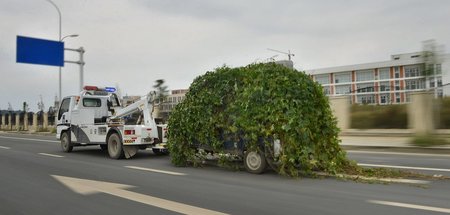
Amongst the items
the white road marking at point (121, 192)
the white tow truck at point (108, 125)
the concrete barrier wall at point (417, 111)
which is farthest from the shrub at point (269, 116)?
the concrete barrier wall at point (417, 111)

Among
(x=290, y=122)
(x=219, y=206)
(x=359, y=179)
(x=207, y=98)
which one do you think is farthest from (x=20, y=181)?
(x=359, y=179)

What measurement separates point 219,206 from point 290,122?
281 centimetres

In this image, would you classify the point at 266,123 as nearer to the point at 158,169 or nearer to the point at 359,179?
the point at 359,179

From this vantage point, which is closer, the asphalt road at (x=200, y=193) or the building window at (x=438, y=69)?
the asphalt road at (x=200, y=193)

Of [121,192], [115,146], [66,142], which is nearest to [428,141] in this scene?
[115,146]

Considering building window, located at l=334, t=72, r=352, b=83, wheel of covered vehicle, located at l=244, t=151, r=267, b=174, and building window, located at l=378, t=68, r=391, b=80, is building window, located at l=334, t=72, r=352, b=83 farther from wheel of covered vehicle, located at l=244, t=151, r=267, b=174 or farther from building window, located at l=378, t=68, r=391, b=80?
wheel of covered vehicle, located at l=244, t=151, r=267, b=174

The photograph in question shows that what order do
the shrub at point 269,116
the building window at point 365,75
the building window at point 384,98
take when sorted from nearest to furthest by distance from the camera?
Answer: the shrub at point 269,116, the building window at point 384,98, the building window at point 365,75

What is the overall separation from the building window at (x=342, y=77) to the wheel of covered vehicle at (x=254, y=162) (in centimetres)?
9360

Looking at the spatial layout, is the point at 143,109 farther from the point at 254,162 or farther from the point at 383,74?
the point at 383,74

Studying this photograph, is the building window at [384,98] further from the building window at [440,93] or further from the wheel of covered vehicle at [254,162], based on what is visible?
the wheel of covered vehicle at [254,162]

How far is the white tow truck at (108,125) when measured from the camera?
13086 millimetres

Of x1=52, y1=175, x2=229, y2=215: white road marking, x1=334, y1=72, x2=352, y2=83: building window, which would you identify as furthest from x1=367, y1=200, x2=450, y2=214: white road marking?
x1=334, y1=72, x2=352, y2=83: building window

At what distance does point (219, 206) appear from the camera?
644cm

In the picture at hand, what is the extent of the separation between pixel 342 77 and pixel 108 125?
91.8m
